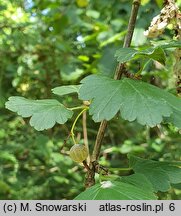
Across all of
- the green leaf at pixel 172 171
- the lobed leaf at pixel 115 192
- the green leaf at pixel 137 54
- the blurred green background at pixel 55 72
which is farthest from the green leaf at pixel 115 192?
the blurred green background at pixel 55 72

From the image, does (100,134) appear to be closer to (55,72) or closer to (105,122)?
(105,122)

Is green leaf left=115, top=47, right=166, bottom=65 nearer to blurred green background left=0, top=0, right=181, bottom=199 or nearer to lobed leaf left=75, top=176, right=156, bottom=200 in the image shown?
lobed leaf left=75, top=176, right=156, bottom=200

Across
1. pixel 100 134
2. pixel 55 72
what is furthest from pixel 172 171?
→ pixel 55 72

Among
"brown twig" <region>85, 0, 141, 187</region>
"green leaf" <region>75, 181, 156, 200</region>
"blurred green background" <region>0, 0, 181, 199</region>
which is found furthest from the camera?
"blurred green background" <region>0, 0, 181, 199</region>

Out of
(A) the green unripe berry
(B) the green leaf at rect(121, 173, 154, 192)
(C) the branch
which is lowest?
(B) the green leaf at rect(121, 173, 154, 192)

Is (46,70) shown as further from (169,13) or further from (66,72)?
(169,13)

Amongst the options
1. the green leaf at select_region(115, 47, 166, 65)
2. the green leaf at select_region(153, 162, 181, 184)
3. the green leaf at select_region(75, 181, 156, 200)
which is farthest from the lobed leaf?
the green leaf at select_region(115, 47, 166, 65)

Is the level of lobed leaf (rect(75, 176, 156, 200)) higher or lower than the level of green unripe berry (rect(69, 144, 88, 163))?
lower
